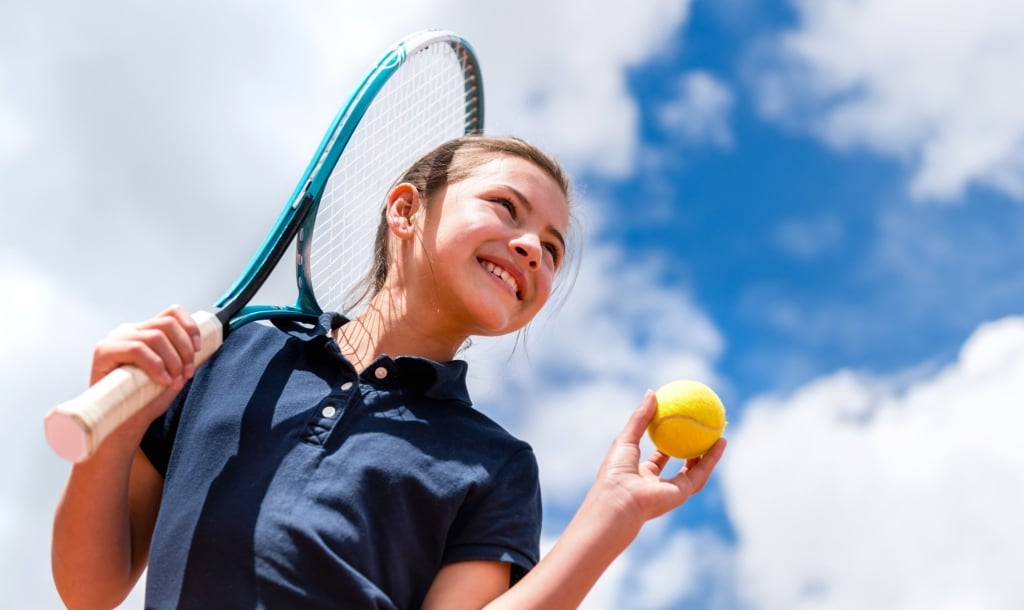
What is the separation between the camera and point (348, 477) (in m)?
3.04

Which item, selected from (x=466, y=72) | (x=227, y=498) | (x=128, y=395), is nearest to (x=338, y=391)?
(x=227, y=498)

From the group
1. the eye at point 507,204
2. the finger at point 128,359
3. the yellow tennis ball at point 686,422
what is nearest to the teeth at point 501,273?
the eye at point 507,204

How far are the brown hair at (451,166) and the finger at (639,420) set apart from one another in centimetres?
77

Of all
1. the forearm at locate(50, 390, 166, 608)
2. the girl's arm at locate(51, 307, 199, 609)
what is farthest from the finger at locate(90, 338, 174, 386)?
the forearm at locate(50, 390, 166, 608)

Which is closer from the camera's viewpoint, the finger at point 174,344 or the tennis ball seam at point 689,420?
the finger at point 174,344

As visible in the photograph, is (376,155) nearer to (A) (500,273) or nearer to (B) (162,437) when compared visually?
(A) (500,273)

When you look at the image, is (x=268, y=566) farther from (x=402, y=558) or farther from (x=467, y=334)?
(x=467, y=334)

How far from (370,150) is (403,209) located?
1.48 ft

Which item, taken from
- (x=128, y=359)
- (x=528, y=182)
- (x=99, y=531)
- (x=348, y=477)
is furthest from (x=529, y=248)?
(x=99, y=531)

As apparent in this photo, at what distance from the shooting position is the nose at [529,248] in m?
3.58

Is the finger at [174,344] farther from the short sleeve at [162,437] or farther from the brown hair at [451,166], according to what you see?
the brown hair at [451,166]

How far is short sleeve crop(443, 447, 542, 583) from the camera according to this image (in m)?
3.12

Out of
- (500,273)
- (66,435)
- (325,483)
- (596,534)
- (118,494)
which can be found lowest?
(66,435)

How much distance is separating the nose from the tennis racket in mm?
721
